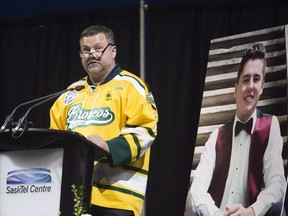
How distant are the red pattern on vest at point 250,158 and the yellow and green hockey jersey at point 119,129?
102cm

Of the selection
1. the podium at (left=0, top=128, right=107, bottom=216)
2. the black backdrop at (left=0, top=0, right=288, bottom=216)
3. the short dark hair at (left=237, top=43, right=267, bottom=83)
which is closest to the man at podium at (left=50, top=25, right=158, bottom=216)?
the podium at (left=0, top=128, right=107, bottom=216)

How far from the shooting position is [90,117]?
8.64 ft

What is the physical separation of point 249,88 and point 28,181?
182 centimetres

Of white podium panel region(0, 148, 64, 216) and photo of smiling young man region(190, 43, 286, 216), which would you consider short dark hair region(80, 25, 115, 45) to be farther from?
photo of smiling young man region(190, 43, 286, 216)

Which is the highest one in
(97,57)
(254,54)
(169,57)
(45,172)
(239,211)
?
(169,57)

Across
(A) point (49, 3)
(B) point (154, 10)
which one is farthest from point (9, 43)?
(B) point (154, 10)

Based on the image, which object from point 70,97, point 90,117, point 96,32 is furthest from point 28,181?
point 96,32

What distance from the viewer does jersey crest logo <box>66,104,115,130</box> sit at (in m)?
2.61

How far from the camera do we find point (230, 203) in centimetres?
349

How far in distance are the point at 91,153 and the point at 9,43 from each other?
9.94 ft

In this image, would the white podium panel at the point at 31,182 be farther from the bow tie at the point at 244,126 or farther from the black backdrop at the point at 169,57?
the black backdrop at the point at 169,57

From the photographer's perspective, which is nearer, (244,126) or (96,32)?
(96,32)

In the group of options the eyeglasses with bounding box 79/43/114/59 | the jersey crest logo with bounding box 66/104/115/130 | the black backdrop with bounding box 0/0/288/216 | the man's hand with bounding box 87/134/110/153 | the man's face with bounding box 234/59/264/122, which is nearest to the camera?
the man's hand with bounding box 87/134/110/153

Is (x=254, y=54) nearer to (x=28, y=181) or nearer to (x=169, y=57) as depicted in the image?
(x=169, y=57)
